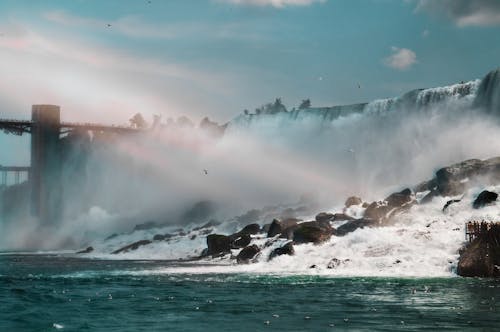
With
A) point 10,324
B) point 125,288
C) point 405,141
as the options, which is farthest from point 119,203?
point 10,324

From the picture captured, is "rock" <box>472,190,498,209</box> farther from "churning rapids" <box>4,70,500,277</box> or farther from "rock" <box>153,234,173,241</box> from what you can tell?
"rock" <box>153,234,173,241</box>

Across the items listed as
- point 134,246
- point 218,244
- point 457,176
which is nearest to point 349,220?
point 457,176

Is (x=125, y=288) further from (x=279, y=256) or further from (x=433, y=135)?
(x=433, y=135)

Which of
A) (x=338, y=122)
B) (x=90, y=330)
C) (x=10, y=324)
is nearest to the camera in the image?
(x=90, y=330)

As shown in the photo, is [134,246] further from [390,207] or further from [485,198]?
[485,198]

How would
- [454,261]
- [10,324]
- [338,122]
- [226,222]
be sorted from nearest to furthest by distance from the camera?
[10,324], [454,261], [226,222], [338,122]

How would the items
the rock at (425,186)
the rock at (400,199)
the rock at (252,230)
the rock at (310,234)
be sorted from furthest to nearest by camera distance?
the rock at (252,230), the rock at (425,186), the rock at (400,199), the rock at (310,234)

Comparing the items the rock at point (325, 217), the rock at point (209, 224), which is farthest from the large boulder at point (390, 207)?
the rock at point (209, 224)

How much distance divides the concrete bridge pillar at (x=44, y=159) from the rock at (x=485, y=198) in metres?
66.3

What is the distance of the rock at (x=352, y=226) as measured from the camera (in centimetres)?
4597

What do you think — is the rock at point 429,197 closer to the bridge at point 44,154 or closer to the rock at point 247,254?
the rock at point 247,254

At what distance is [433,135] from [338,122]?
47.3 ft

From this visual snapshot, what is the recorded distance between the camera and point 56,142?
325 feet

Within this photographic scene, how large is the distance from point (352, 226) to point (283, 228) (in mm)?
6586
